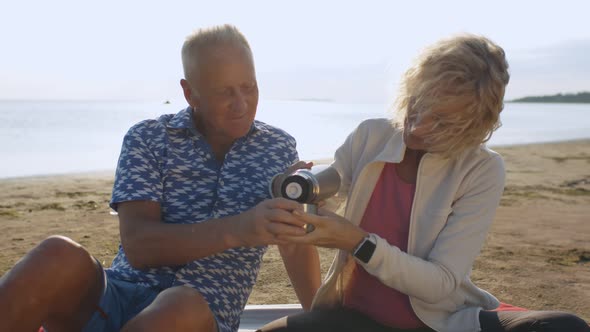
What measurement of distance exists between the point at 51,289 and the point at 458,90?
56.0 inches

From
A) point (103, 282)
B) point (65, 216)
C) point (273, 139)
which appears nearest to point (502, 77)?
point (273, 139)

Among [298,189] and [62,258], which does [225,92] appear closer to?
[298,189]

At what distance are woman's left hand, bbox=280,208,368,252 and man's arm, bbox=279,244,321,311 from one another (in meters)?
0.53

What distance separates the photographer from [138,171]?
7.50ft

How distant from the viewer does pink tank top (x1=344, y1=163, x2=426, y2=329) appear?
2.36 meters

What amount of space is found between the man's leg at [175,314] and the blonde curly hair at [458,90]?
3.10 ft

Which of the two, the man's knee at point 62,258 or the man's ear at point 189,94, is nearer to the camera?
the man's knee at point 62,258

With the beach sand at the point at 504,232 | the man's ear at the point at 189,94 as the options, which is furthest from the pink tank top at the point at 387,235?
the beach sand at the point at 504,232

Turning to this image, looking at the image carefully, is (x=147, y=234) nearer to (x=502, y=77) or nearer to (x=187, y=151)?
(x=187, y=151)

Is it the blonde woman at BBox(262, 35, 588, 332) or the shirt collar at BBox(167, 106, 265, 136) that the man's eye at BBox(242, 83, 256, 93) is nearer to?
the shirt collar at BBox(167, 106, 265, 136)

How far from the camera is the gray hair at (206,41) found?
90.5 inches

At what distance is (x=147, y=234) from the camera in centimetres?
217

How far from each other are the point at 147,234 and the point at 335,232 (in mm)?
630

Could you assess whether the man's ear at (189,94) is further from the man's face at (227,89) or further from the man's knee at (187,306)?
the man's knee at (187,306)
